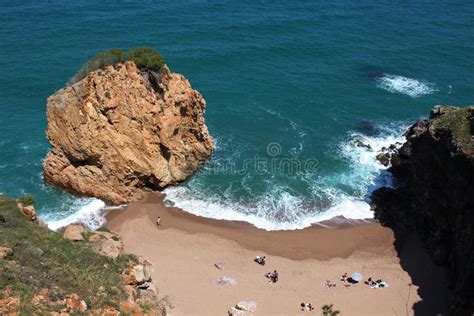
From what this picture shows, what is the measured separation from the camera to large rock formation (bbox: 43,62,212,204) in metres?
44.9

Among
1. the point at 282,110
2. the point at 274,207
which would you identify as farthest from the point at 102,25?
the point at 274,207

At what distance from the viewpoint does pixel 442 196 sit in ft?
136

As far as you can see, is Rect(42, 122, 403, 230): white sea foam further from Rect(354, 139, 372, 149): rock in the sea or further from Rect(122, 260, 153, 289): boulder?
Rect(122, 260, 153, 289): boulder

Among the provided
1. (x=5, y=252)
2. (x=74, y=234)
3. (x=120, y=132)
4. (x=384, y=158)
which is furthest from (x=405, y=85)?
(x=5, y=252)

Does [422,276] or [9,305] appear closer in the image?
[9,305]

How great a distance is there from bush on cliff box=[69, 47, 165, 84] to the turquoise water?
488 inches

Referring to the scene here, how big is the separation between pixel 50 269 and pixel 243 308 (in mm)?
15832

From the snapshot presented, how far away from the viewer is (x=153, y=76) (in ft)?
155

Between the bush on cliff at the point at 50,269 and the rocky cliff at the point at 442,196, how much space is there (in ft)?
81.5

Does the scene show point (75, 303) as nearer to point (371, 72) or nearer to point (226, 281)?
point (226, 281)

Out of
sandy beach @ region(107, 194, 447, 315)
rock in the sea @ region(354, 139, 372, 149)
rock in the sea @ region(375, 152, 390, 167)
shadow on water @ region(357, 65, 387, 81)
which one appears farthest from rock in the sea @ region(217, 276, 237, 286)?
shadow on water @ region(357, 65, 387, 81)

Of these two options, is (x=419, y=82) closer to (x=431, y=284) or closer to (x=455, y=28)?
(x=455, y=28)

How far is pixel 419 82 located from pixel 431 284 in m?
37.3

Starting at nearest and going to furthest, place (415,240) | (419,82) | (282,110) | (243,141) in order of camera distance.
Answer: (415,240) → (243,141) → (282,110) → (419,82)
